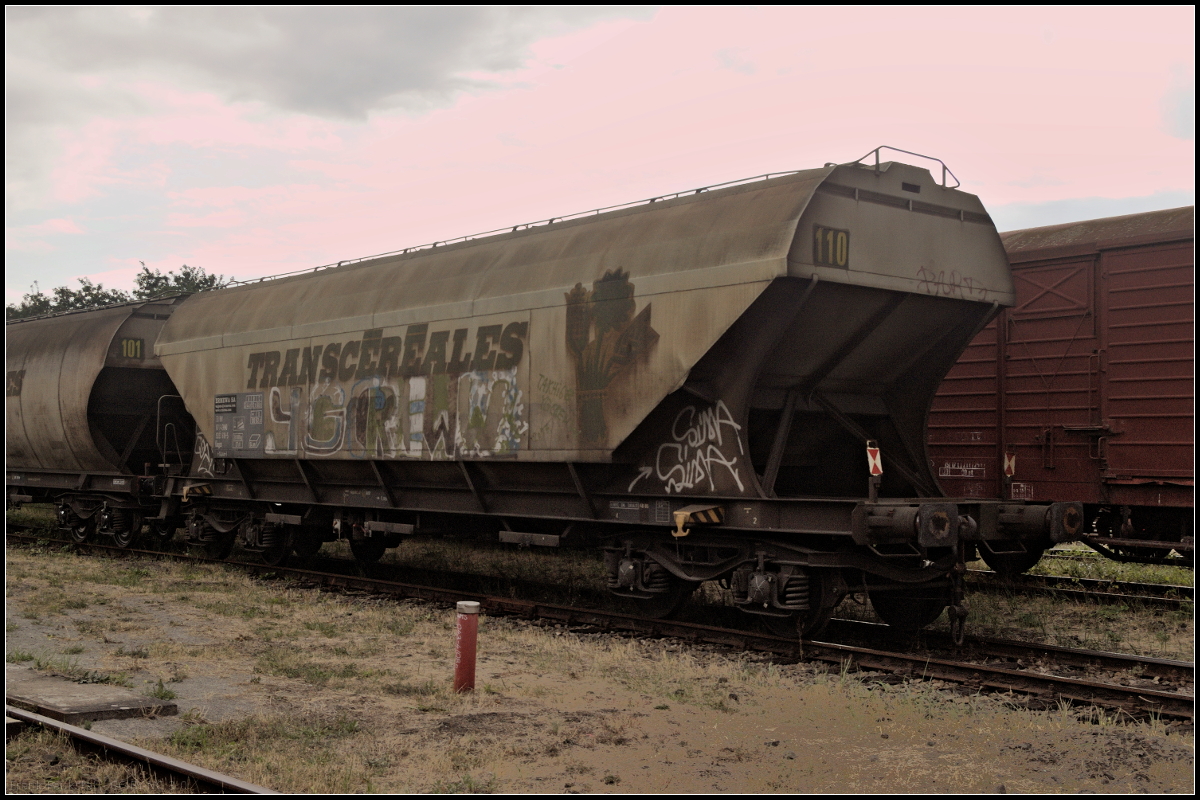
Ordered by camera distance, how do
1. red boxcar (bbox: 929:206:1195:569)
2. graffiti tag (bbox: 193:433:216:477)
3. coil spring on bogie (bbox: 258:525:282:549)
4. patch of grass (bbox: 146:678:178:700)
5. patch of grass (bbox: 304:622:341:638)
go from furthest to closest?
graffiti tag (bbox: 193:433:216:477) < coil spring on bogie (bbox: 258:525:282:549) < red boxcar (bbox: 929:206:1195:569) < patch of grass (bbox: 304:622:341:638) < patch of grass (bbox: 146:678:178:700)

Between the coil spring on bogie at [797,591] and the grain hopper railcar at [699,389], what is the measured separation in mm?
22

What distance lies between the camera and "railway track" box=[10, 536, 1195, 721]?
26.0ft

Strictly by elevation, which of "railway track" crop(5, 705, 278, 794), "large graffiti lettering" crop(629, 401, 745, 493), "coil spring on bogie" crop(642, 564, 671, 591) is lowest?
"railway track" crop(5, 705, 278, 794)

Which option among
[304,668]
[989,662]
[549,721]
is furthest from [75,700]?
[989,662]

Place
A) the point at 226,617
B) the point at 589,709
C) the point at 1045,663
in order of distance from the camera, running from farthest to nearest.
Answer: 1. the point at 226,617
2. the point at 1045,663
3. the point at 589,709

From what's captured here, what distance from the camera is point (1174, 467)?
1273 cm

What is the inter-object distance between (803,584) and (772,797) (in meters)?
4.18

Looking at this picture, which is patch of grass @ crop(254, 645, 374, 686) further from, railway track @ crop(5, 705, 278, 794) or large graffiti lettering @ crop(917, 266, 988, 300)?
large graffiti lettering @ crop(917, 266, 988, 300)

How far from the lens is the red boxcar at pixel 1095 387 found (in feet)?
42.2

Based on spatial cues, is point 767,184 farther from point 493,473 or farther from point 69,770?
point 69,770

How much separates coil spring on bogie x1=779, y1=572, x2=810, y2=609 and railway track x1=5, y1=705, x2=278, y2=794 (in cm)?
540

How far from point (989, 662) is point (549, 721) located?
14.6 ft

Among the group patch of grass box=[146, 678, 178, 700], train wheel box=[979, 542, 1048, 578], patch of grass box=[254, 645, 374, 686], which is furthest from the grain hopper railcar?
patch of grass box=[146, 678, 178, 700]

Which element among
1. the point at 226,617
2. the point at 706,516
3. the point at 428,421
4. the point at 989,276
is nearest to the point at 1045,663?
the point at 706,516
